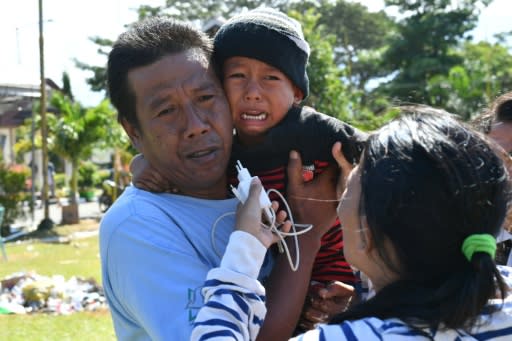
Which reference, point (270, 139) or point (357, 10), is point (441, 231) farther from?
point (357, 10)

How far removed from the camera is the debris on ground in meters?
8.49

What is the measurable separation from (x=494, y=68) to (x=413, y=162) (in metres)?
24.8

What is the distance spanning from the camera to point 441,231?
1.48 m

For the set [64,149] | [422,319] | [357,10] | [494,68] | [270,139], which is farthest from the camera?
[357,10]

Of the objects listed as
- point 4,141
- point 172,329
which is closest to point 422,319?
point 172,329

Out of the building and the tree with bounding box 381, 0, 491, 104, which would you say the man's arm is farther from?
the tree with bounding box 381, 0, 491, 104

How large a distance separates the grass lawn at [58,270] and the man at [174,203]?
17.7 feet

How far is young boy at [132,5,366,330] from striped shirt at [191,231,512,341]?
567 mm

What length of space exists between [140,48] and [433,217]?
3.54 feet

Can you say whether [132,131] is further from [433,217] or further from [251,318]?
[433,217]

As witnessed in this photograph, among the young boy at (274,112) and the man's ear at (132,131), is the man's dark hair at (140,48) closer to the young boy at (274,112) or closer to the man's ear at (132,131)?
the man's ear at (132,131)

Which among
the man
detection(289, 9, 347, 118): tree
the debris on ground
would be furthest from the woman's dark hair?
detection(289, 9, 347, 118): tree

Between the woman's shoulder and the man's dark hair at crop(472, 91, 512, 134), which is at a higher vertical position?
the man's dark hair at crop(472, 91, 512, 134)

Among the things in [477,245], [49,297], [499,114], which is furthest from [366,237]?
[49,297]
